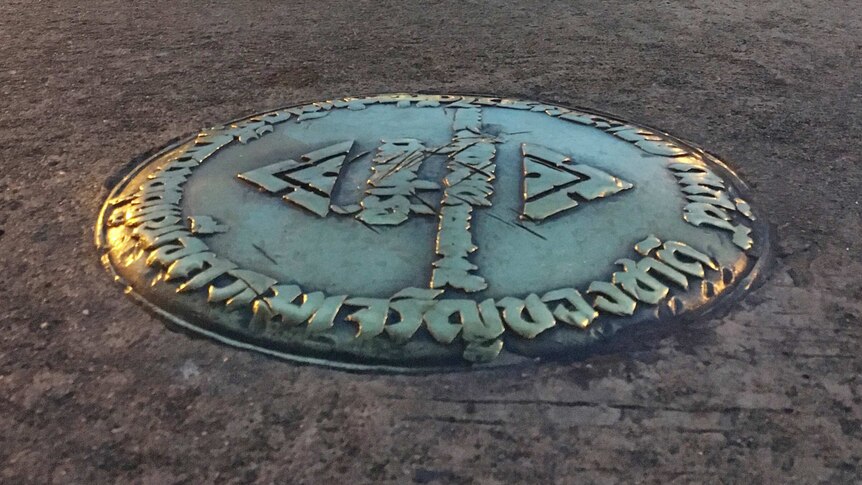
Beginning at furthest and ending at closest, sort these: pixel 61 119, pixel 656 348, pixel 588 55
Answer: pixel 588 55 < pixel 61 119 < pixel 656 348

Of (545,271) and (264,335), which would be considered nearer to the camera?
(264,335)

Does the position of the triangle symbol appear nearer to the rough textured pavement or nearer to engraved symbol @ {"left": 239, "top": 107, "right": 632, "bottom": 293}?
engraved symbol @ {"left": 239, "top": 107, "right": 632, "bottom": 293}

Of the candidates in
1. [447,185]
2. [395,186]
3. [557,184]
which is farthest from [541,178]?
[395,186]

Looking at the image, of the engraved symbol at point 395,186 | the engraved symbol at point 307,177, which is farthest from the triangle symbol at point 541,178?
the engraved symbol at point 307,177

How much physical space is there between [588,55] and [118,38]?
2407 mm

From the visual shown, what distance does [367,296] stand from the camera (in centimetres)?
157

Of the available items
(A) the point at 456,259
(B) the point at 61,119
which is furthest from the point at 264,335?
(B) the point at 61,119

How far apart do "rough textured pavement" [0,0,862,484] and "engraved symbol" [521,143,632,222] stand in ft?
1.58

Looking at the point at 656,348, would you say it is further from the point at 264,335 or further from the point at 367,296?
the point at 264,335

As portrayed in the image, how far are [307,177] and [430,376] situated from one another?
810 millimetres

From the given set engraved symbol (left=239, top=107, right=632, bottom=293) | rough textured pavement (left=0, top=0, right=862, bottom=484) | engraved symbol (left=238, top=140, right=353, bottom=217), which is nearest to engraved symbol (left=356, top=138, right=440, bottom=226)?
engraved symbol (left=239, top=107, right=632, bottom=293)

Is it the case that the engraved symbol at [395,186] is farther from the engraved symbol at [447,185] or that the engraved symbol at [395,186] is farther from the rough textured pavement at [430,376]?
the rough textured pavement at [430,376]

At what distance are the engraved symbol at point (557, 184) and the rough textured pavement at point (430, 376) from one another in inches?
19.0

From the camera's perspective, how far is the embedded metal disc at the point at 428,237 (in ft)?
4.94
